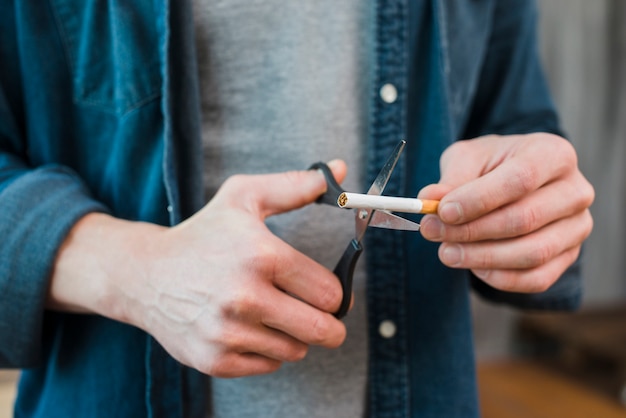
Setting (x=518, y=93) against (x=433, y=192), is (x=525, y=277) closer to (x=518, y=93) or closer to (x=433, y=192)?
(x=433, y=192)

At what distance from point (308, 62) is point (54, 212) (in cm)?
29

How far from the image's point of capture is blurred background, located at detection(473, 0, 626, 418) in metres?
2.18

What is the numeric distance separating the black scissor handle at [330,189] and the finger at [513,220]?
8 cm

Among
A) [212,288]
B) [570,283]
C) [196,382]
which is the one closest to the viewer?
[212,288]

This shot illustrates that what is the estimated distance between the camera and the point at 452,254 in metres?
0.48

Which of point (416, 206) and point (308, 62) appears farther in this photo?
point (308, 62)

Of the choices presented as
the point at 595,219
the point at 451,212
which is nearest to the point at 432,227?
the point at 451,212

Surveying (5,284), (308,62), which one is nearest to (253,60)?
(308,62)

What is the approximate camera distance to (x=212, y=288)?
42 centimetres

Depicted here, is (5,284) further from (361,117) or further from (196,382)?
(361,117)

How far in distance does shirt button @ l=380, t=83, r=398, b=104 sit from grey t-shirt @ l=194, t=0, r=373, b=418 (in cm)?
3

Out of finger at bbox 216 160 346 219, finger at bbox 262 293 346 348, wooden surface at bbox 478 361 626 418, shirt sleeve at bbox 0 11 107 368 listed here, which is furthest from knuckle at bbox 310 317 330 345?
wooden surface at bbox 478 361 626 418

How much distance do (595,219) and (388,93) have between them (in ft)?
6.81

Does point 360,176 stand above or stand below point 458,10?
below
